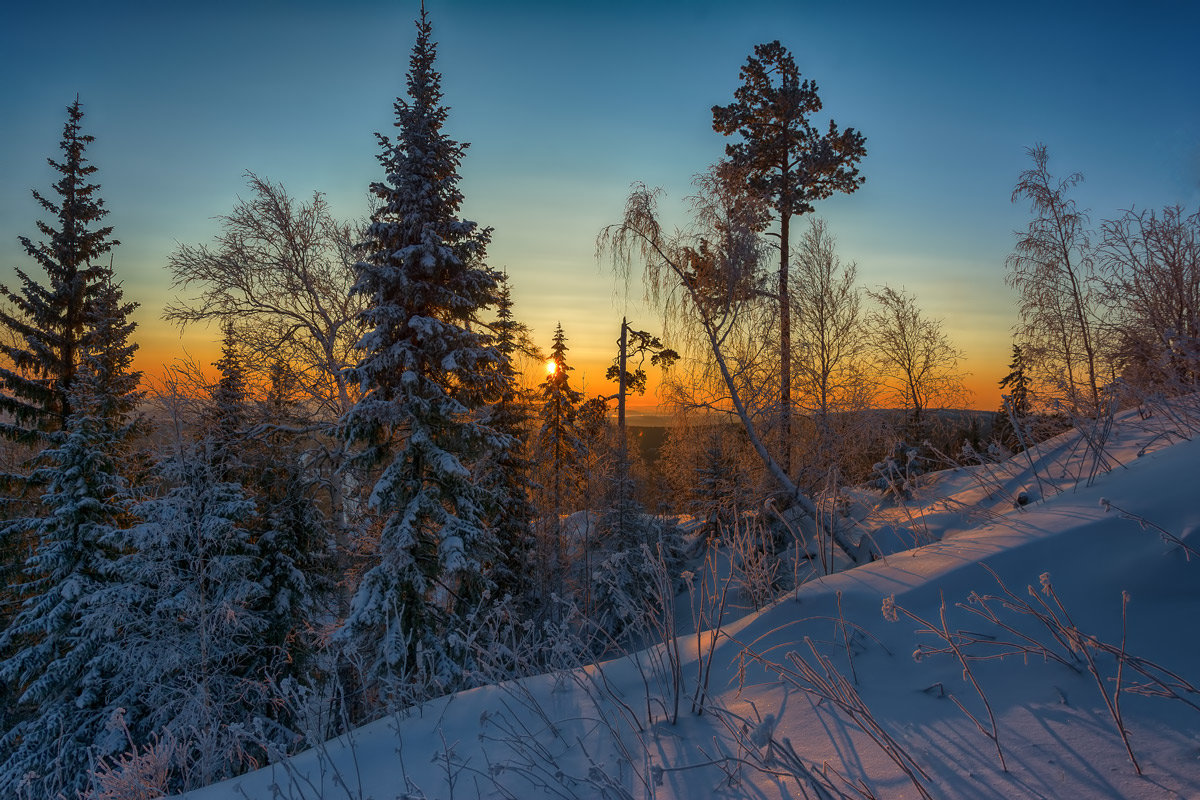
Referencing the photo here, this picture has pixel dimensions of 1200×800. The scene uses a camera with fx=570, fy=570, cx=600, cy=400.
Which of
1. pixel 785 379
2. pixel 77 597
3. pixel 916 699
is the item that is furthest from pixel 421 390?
pixel 916 699

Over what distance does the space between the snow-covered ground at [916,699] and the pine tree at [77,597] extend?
40.5 ft

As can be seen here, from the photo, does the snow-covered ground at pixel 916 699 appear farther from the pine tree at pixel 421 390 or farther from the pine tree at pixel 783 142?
the pine tree at pixel 783 142

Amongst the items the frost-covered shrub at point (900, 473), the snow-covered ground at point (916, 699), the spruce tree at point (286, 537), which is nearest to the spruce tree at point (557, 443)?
the spruce tree at point (286, 537)

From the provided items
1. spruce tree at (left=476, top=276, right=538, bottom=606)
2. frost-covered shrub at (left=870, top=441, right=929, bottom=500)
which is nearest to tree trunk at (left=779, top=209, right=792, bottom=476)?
frost-covered shrub at (left=870, top=441, right=929, bottom=500)

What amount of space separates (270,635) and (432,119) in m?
11.3

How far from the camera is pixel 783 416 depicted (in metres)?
12.4

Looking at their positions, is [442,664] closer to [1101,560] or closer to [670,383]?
[670,383]

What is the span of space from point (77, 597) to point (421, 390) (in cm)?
891

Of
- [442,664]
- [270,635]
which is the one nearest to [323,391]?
[270,635]

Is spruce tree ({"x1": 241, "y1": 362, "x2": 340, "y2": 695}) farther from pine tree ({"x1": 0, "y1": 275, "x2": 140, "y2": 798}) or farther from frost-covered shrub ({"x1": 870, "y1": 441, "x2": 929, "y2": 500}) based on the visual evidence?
frost-covered shrub ({"x1": 870, "y1": 441, "x2": 929, "y2": 500})

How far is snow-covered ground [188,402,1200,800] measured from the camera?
1741mm

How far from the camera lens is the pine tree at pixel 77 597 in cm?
1135

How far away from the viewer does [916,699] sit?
222 centimetres

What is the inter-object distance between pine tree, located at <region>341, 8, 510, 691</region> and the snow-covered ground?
713cm
